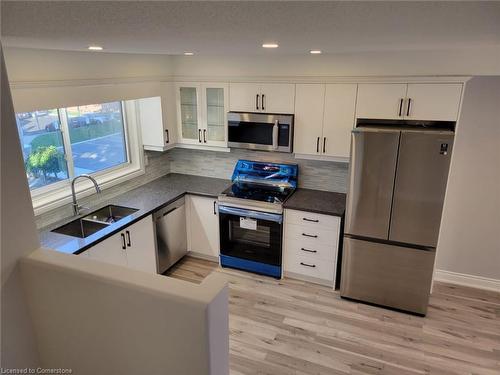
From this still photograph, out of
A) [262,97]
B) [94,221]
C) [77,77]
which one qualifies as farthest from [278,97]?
[94,221]

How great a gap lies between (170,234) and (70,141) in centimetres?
132

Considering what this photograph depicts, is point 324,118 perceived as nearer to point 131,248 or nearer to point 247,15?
point 131,248

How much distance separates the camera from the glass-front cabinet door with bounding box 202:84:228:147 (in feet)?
12.2

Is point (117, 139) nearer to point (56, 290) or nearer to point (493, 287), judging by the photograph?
point (56, 290)

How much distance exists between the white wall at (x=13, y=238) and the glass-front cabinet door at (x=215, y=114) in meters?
2.70

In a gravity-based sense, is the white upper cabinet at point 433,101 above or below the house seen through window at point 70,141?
above

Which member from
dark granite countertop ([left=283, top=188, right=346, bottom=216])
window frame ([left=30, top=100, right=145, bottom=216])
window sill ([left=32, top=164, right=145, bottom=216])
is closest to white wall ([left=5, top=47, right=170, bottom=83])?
window frame ([left=30, top=100, right=145, bottom=216])

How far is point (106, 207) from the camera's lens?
346cm

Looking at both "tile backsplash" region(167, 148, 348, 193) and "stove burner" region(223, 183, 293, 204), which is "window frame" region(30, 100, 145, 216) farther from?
"stove burner" region(223, 183, 293, 204)

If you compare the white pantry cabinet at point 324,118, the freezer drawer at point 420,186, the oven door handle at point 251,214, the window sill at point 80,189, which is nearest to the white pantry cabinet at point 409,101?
the white pantry cabinet at point 324,118

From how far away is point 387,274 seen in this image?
10.8 ft

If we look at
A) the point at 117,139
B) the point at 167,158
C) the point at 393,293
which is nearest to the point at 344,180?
the point at 393,293

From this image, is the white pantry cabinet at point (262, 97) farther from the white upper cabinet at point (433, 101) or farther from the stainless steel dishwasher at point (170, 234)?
the stainless steel dishwasher at point (170, 234)

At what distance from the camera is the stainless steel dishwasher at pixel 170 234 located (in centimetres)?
361
